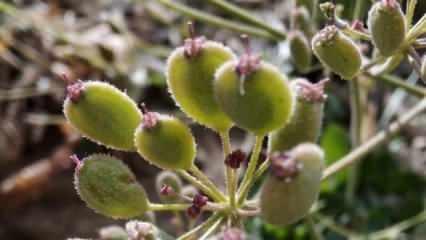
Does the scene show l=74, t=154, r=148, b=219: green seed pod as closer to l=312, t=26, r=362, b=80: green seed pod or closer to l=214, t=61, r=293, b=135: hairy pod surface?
l=214, t=61, r=293, b=135: hairy pod surface

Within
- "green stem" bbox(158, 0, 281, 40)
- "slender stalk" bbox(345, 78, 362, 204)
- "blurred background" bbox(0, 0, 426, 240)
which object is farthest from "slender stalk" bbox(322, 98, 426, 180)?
"blurred background" bbox(0, 0, 426, 240)

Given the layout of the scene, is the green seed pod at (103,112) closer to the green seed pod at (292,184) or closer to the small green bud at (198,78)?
the small green bud at (198,78)

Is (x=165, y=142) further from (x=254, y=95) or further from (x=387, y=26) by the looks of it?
(x=387, y=26)

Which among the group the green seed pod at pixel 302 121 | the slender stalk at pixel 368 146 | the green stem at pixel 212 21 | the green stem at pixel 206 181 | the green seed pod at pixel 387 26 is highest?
the green seed pod at pixel 387 26

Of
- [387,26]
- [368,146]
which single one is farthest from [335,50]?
[368,146]

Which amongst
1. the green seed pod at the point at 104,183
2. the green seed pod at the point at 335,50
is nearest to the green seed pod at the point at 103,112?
the green seed pod at the point at 104,183

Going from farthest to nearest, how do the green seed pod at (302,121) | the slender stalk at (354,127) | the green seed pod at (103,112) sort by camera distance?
the slender stalk at (354,127) < the green seed pod at (103,112) < the green seed pod at (302,121)

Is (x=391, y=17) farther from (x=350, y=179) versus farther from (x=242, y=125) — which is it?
(x=350, y=179)

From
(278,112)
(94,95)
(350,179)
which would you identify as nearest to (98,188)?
(94,95)
